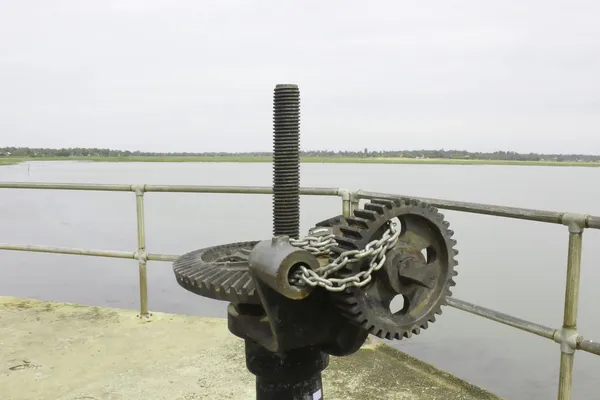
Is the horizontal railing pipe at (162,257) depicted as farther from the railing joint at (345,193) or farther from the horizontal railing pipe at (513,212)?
the horizontal railing pipe at (513,212)

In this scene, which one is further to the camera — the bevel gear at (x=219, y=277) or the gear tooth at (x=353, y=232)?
the bevel gear at (x=219, y=277)

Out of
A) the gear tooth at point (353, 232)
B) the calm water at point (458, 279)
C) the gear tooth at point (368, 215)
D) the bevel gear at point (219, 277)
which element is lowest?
the calm water at point (458, 279)

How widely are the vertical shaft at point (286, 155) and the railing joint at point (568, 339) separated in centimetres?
138

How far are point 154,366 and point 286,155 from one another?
6.70 feet

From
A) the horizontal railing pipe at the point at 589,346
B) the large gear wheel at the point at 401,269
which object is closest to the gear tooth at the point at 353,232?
the large gear wheel at the point at 401,269

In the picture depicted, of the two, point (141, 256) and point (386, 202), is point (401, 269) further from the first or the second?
point (141, 256)

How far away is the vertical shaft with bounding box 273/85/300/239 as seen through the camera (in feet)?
6.02

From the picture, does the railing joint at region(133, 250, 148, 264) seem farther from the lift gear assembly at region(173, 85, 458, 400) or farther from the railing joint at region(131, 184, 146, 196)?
the lift gear assembly at region(173, 85, 458, 400)

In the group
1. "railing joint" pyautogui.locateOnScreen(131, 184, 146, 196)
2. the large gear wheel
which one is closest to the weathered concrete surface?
"railing joint" pyautogui.locateOnScreen(131, 184, 146, 196)

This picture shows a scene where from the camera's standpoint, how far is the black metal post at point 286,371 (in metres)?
1.70

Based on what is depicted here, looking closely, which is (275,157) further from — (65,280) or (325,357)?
(65,280)

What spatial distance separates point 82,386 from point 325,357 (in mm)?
1842

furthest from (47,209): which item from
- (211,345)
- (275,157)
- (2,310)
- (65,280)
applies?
(275,157)

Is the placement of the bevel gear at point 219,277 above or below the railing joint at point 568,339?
above
